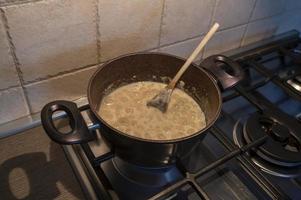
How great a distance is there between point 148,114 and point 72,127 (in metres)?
0.19

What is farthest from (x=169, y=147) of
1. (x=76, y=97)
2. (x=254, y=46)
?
(x=254, y=46)

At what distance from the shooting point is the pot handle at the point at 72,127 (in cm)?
43

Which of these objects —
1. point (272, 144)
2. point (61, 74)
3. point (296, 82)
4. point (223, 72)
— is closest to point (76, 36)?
point (61, 74)

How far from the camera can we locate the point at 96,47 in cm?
61

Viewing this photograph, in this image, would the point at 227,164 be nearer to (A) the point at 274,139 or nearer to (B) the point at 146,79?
(A) the point at 274,139

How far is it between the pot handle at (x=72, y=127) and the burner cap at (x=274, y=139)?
1.12 feet

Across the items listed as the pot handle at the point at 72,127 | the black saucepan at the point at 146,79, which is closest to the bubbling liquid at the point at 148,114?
the black saucepan at the point at 146,79

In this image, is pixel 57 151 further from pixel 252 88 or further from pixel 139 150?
pixel 252 88

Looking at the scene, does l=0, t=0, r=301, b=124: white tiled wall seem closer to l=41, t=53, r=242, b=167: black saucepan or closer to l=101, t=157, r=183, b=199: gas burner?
l=41, t=53, r=242, b=167: black saucepan

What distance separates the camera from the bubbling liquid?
58 centimetres

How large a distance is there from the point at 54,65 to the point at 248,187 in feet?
1.39

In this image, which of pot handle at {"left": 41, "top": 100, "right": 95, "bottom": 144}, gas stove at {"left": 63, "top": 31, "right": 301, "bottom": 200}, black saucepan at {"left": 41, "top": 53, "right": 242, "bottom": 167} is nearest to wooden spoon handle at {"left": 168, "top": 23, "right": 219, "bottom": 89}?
black saucepan at {"left": 41, "top": 53, "right": 242, "bottom": 167}

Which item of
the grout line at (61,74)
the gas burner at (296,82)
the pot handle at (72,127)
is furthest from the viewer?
→ the gas burner at (296,82)

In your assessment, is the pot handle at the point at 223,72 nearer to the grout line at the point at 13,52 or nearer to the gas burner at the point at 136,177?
the gas burner at the point at 136,177
